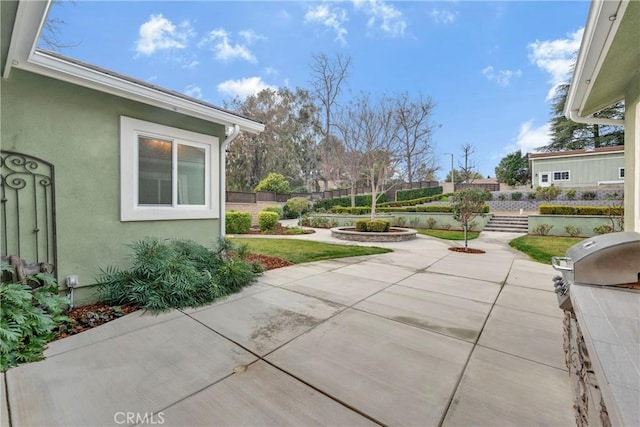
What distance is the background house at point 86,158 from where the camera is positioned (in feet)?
10.3

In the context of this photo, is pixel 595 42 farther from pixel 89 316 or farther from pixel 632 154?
pixel 89 316

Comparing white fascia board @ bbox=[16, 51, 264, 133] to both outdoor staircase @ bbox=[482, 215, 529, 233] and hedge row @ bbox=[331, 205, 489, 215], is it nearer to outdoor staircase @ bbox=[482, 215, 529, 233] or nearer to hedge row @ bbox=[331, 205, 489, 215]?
hedge row @ bbox=[331, 205, 489, 215]

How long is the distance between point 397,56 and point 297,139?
14.1 metres

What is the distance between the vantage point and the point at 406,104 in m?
15.9

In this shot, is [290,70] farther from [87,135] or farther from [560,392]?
[560,392]

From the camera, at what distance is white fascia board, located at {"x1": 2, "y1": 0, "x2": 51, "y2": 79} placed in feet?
6.84

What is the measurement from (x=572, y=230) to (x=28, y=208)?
16.7 m

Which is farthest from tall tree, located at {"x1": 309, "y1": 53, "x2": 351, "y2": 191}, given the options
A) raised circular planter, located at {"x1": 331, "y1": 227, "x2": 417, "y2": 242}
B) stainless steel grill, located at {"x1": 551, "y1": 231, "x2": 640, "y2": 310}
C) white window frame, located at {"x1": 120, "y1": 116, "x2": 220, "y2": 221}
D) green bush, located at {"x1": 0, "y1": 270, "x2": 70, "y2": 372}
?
stainless steel grill, located at {"x1": 551, "y1": 231, "x2": 640, "y2": 310}

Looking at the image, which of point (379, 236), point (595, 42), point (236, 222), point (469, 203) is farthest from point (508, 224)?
point (595, 42)

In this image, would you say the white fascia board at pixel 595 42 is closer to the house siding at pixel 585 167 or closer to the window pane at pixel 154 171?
the window pane at pixel 154 171

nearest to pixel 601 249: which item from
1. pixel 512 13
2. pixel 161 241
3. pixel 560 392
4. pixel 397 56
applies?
pixel 560 392

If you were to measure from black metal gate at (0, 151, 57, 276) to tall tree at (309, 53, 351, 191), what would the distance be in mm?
16814

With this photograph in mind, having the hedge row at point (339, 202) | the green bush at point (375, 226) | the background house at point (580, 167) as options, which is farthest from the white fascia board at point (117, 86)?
the background house at point (580, 167)

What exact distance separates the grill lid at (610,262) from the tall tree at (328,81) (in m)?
17.8
